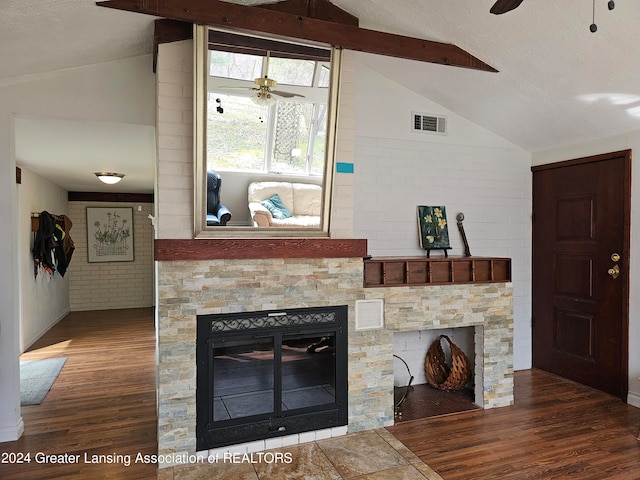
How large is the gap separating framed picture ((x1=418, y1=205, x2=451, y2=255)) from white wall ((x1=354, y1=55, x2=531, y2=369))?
0.07 m

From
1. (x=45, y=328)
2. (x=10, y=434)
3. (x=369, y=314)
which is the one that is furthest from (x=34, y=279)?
(x=369, y=314)

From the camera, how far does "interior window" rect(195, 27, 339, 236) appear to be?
9.12 ft

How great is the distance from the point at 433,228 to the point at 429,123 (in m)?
0.98

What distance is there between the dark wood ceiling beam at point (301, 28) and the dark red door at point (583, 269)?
1.49 metres

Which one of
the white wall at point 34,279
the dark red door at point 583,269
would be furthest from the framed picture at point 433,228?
the white wall at point 34,279

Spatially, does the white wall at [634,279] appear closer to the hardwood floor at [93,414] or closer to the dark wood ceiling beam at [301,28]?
the dark wood ceiling beam at [301,28]

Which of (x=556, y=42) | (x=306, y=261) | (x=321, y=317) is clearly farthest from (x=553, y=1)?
(x=321, y=317)

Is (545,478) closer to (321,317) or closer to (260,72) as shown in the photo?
(321,317)

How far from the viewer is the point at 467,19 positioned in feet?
9.81

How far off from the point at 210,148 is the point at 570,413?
3.39m

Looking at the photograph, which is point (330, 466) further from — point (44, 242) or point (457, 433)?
point (44, 242)

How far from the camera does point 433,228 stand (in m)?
4.07

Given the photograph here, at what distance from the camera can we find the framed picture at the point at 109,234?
823cm

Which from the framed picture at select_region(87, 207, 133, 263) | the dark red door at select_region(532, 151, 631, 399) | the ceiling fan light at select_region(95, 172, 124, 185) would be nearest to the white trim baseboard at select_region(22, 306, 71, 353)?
the framed picture at select_region(87, 207, 133, 263)
